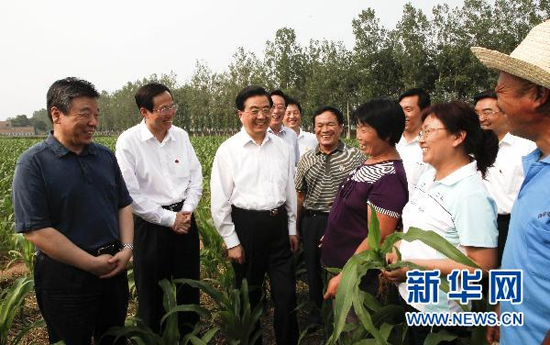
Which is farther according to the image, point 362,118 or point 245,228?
point 245,228

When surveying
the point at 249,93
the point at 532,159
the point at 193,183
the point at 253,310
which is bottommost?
the point at 253,310

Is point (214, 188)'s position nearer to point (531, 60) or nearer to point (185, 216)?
point (185, 216)

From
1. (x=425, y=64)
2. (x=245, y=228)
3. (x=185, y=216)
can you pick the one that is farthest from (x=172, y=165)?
(x=425, y=64)

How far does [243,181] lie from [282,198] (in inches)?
11.7

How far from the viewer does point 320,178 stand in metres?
2.89

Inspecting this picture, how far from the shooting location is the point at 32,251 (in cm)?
403

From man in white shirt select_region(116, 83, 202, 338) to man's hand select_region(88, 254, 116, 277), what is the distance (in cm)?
63

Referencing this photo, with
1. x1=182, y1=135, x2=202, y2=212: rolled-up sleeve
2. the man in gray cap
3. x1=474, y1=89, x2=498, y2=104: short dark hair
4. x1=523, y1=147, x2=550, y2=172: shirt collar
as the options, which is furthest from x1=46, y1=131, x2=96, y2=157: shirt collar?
x1=474, y1=89, x2=498, y2=104: short dark hair

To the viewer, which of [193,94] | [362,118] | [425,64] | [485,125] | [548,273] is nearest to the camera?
[548,273]

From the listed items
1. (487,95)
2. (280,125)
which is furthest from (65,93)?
(487,95)

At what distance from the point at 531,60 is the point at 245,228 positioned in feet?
6.23

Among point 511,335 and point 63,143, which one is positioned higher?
point 63,143

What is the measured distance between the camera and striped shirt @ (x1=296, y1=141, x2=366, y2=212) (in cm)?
285

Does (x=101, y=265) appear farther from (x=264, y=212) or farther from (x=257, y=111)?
(x=257, y=111)
